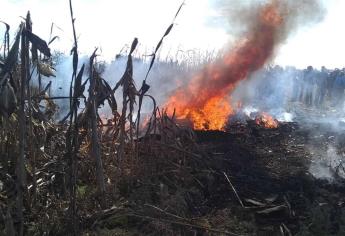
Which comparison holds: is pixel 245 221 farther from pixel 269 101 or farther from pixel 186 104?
pixel 269 101

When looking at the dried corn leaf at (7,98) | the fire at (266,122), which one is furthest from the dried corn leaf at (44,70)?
the fire at (266,122)

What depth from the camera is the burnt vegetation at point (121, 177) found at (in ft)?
12.8

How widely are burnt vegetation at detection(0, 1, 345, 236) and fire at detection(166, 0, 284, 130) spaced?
446 cm

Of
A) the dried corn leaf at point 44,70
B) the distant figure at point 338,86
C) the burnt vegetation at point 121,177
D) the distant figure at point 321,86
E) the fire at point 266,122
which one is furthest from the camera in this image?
the distant figure at point 338,86

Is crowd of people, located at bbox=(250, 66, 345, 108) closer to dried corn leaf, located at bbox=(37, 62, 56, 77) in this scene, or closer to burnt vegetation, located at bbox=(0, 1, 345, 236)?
burnt vegetation, located at bbox=(0, 1, 345, 236)

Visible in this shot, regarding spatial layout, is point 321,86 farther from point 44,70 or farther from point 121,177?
point 44,70

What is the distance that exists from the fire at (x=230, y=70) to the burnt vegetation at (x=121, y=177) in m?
4.46

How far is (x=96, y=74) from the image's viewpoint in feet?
17.5

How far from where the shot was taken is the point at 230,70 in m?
13.4

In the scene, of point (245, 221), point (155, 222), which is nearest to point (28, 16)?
point (155, 222)

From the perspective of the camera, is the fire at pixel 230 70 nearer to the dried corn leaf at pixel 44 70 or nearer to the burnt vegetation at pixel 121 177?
the burnt vegetation at pixel 121 177

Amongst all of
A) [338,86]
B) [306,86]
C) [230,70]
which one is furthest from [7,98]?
[338,86]

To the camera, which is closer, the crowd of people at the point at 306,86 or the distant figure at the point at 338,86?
the crowd of people at the point at 306,86

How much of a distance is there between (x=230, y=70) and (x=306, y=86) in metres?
14.6
